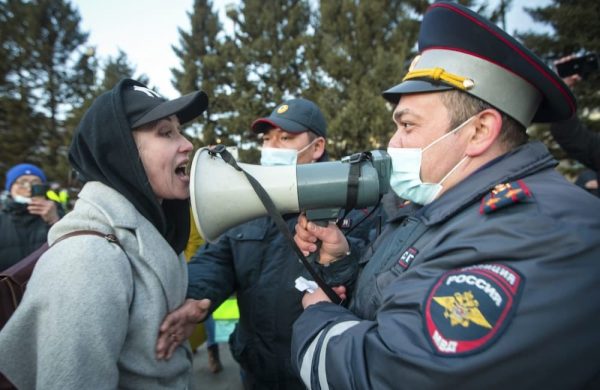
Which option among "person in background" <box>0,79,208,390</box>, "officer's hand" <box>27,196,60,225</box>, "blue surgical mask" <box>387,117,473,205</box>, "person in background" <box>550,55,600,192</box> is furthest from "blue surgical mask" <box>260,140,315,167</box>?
"officer's hand" <box>27,196,60,225</box>

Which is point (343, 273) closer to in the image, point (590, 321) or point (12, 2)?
point (590, 321)

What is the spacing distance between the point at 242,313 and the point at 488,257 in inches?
61.4

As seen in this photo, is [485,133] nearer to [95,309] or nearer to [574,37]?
[95,309]

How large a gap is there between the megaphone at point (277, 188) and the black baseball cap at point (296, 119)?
1.26 m

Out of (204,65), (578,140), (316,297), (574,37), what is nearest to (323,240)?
(316,297)

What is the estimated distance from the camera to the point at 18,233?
3.82 metres

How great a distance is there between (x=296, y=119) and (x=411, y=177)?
145 centimetres

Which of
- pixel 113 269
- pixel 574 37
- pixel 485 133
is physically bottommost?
pixel 113 269

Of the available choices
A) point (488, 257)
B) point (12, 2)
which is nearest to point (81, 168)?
point (488, 257)

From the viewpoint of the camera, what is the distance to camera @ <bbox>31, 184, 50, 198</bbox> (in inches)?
153

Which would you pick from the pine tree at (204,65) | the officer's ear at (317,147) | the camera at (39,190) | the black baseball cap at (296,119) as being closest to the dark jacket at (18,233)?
the camera at (39,190)

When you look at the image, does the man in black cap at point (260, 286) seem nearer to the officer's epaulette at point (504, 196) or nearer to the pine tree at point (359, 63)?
the officer's epaulette at point (504, 196)

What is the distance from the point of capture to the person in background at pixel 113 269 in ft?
3.48

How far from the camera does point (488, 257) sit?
0.92 meters
